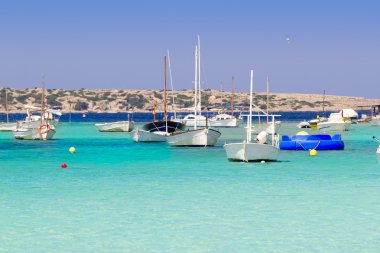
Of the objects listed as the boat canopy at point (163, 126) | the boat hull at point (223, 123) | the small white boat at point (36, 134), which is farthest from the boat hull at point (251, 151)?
the boat hull at point (223, 123)

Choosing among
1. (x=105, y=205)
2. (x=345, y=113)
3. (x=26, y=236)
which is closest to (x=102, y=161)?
(x=105, y=205)

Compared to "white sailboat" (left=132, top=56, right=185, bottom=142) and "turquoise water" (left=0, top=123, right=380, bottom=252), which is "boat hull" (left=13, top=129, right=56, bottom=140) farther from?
"turquoise water" (left=0, top=123, right=380, bottom=252)

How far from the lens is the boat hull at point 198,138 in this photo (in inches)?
2306

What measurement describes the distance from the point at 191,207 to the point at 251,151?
53.8 feet

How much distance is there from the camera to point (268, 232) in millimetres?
20406

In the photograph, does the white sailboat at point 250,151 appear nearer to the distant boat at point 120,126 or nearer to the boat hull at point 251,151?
the boat hull at point 251,151

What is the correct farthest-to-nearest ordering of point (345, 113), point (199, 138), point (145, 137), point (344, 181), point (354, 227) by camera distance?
1. point (345, 113)
2. point (145, 137)
3. point (199, 138)
4. point (344, 181)
5. point (354, 227)

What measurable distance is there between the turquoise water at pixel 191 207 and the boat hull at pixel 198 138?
14.2 meters

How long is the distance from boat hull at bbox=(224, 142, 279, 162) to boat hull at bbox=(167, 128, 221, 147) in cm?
1615

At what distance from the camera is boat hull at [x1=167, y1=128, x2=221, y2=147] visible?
192 feet

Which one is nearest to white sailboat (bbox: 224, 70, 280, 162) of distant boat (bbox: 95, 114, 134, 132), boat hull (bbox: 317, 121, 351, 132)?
distant boat (bbox: 95, 114, 134, 132)

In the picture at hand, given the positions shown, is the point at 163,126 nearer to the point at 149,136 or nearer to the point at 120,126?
the point at 149,136

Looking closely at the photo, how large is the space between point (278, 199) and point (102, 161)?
21405 millimetres

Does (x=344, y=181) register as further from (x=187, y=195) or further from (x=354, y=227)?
(x=354, y=227)
